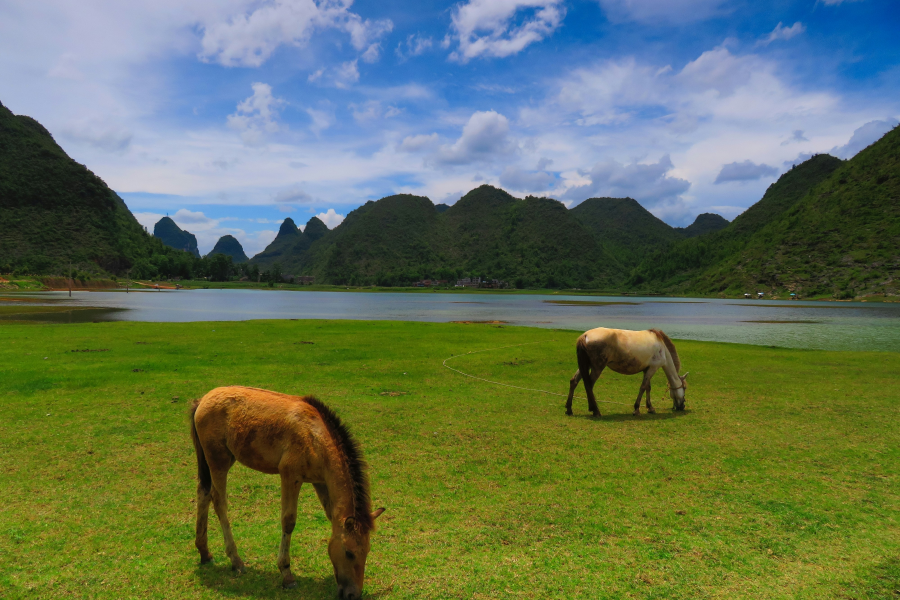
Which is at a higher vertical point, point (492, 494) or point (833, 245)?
point (833, 245)

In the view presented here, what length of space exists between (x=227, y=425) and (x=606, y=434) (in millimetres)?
7759

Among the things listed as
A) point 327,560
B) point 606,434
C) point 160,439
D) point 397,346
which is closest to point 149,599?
point 327,560

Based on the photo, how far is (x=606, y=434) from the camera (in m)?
9.66

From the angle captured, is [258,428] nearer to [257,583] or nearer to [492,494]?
[257,583]

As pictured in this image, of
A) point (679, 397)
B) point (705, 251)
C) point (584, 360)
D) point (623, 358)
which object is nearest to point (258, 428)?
point (584, 360)

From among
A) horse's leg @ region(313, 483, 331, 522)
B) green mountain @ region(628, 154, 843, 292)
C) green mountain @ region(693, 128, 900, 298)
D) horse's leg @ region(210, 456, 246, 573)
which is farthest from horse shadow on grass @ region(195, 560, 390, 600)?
green mountain @ region(628, 154, 843, 292)

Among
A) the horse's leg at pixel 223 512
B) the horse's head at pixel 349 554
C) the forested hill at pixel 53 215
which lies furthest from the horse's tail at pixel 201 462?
the forested hill at pixel 53 215

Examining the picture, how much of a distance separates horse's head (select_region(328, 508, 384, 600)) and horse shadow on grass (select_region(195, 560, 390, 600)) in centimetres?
35

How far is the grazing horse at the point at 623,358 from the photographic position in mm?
11336

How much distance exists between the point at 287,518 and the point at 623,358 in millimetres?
9342

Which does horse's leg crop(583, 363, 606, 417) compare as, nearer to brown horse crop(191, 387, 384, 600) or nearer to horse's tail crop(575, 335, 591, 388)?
horse's tail crop(575, 335, 591, 388)

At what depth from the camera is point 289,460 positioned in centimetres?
416

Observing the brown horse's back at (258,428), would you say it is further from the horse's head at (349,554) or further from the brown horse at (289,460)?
the horse's head at (349,554)

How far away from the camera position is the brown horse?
3.91 m
